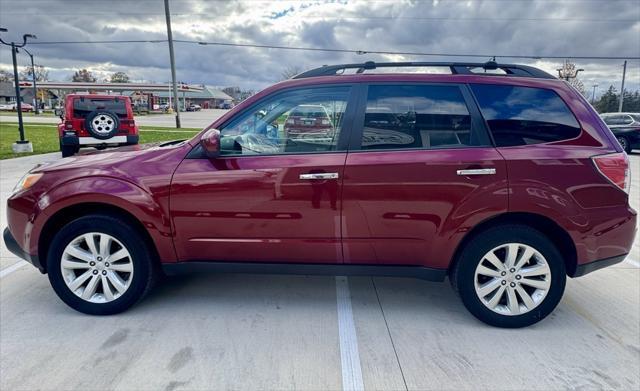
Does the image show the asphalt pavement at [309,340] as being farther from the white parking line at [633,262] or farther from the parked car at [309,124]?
the parked car at [309,124]

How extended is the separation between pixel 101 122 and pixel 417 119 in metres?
10.9

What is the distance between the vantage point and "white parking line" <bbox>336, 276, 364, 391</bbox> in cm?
246

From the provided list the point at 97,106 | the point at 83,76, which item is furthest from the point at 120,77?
the point at 97,106

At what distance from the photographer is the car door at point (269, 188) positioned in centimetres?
297

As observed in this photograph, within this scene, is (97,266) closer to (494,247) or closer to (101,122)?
(494,247)

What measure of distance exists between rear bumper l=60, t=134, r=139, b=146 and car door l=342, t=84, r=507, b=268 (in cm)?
1069

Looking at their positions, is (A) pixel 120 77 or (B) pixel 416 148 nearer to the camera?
(B) pixel 416 148

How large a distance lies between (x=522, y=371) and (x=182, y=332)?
7.62 ft

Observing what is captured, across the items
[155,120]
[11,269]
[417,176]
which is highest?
[155,120]

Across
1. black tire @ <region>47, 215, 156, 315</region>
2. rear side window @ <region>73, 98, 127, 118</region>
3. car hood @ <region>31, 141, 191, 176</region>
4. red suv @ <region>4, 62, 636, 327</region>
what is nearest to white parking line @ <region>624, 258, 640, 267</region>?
red suv @ <region>4, 62, 636, 327</region>

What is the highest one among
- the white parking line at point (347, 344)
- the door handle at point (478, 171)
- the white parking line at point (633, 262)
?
the door handle at point (478, 171)

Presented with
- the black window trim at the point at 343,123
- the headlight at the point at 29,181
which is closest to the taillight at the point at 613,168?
the black window trim at the point at 343,123

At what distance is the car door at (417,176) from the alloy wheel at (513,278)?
300 millimetres

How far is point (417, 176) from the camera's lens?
Answer: 9.57 ft
